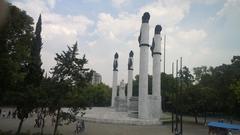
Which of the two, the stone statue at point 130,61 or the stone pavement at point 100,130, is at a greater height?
→ the stone statue at point 130,61

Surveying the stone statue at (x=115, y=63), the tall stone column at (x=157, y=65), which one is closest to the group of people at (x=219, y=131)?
the tall stone column at (x=157, y=65)

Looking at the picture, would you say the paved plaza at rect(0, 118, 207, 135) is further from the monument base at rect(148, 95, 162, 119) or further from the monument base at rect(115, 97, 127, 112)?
the monument base at rect(115, 97, 127, 112)

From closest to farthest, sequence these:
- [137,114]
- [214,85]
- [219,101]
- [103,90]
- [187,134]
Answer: [187,134] < [137,114] < [219,101] < [214,85] < [103,90]

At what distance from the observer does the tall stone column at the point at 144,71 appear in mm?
40844

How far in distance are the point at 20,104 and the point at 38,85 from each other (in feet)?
7.90

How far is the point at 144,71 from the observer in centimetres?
4150

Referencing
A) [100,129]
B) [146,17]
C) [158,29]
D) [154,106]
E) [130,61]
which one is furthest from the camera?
[130,61]

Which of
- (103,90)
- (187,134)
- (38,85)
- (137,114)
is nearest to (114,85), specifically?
(103,90)

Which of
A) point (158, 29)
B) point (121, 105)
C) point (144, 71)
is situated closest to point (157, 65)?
point (158, 29)

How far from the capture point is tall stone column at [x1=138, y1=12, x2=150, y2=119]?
40844mm

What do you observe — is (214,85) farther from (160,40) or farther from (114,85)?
(114,85)

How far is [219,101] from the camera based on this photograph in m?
51.8

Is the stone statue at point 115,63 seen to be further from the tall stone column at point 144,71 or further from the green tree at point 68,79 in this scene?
the green tree at point 68,79

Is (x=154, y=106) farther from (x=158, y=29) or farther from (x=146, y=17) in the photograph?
(x=146, y=17)
